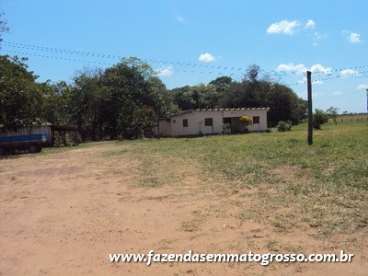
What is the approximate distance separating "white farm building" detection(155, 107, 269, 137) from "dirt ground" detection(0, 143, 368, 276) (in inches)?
1567

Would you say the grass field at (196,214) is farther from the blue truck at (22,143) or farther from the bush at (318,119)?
the bush at (318,119)

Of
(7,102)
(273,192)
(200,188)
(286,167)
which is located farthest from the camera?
(7,102)

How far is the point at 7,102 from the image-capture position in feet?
98.0

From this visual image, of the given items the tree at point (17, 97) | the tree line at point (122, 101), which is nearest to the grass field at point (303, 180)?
the tree at point (17, 97)

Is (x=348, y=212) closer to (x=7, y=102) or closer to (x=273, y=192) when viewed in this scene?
(x=273, y=192)

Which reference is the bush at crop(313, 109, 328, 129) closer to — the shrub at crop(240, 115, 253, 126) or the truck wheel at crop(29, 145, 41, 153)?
the shrub at crop(240, 115, 253, 126)

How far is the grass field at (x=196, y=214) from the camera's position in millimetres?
6141

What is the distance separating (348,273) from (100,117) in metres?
48.2

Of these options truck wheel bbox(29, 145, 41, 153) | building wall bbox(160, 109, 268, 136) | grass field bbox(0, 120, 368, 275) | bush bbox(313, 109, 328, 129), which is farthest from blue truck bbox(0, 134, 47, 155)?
bush bbox(313, 109, 328, 129)

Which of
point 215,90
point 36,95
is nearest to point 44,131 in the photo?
point 36,95

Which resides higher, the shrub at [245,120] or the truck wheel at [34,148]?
the shrub at [245,120]

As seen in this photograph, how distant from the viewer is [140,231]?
7477 millimetres

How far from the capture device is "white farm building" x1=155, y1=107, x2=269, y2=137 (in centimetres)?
5244

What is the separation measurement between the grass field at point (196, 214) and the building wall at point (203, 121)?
37.7m
